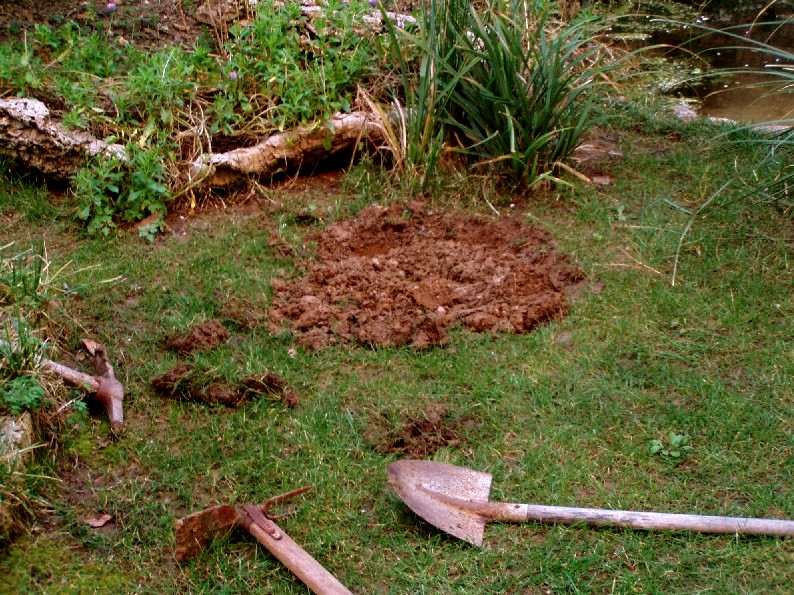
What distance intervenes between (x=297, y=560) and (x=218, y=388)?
45.2 inches

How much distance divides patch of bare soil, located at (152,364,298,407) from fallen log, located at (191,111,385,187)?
1813 mm

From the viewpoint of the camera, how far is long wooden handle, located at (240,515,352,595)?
2.97 meters

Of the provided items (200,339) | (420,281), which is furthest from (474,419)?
(200,339)

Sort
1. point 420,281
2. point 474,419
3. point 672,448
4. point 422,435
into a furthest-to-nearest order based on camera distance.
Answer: point 420,281
point 474,419
point 422,435
point 672,448

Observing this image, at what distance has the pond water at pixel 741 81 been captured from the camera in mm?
6949

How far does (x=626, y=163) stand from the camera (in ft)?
19.2

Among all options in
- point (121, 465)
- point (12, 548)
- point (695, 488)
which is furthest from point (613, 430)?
point (12, 548)

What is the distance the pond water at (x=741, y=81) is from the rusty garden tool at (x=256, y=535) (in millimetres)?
4713

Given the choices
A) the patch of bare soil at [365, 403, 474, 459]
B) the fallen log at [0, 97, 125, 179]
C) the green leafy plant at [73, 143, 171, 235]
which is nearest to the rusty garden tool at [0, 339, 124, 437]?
the patch of bare soil at [365, 403, 474, 459]

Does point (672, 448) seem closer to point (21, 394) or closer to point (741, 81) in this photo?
point (21, 394)

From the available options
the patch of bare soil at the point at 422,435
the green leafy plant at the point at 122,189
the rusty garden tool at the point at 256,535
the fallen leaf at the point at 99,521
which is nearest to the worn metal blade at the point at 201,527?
the rusty garden tool at the point at 256,535

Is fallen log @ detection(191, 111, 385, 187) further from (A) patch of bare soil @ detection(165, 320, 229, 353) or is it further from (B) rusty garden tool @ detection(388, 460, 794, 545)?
(B) rusty garden tool @ detection(388, 460, 794, 545)

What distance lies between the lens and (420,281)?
4.80 metres

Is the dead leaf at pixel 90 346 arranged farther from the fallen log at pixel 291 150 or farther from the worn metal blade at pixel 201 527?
the fallen log at pixel 291 150
